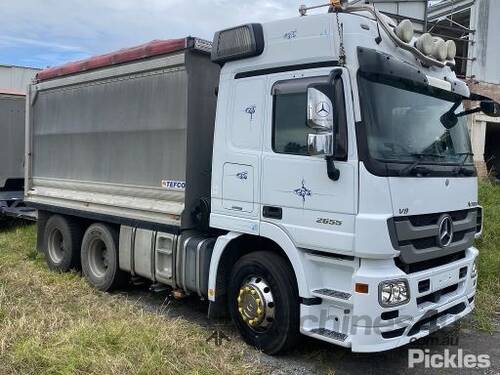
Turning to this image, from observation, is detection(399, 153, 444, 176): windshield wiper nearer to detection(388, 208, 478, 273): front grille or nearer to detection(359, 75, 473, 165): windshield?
detection(359, 75, 473, 165): windshield

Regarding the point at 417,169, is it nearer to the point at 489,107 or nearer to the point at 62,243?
the point at 489,107

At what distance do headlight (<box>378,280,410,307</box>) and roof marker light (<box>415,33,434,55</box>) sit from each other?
1999 mm

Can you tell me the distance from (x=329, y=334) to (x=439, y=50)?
262 centimetres

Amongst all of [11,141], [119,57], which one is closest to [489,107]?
[119,57]

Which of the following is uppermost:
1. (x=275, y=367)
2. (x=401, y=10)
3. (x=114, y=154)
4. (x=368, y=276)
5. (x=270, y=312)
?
(x=401, y=10)

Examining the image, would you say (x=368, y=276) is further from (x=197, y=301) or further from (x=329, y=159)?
(x=197, y=301)

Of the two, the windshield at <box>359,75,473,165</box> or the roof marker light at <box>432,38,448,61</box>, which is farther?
the roof marker light at <box>432,38,448,61</box>

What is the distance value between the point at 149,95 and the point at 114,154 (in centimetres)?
101

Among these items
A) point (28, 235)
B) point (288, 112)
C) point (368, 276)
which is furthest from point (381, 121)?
point (28, 235)

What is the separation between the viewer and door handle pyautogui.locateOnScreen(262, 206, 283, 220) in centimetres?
477

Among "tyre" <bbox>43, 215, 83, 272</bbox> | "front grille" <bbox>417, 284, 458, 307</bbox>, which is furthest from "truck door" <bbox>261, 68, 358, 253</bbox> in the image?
"tyre" <bbox>43, 215, 83, 272</bbox>

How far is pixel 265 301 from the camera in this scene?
4.84 metres

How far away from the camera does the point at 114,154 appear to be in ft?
22.4

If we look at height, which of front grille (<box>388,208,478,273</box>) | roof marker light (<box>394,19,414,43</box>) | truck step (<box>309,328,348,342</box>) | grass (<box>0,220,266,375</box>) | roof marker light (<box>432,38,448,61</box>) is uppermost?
roof marker light (<box>394,19,414,43</box>)
